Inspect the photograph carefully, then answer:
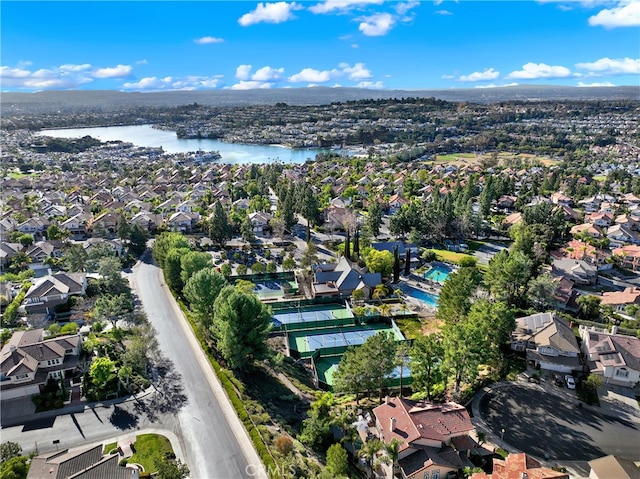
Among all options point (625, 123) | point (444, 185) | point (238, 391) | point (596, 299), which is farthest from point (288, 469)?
point (625, 123)

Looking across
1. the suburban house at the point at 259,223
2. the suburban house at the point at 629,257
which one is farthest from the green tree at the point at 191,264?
the suburban house at the point at 629,257

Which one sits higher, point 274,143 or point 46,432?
point 274,143

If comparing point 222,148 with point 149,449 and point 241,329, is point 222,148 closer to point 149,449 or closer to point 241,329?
point 241,329

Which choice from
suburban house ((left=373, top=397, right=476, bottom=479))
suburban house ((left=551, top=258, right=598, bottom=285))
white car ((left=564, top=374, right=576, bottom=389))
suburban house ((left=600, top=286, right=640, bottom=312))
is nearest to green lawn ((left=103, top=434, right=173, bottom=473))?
suburban house ((left=373, top=397, right=476, bottom=479))

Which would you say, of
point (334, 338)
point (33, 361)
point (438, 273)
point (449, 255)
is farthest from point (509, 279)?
point (33, 361)

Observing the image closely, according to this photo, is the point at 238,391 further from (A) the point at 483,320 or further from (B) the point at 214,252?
(B) the point at 214,252
